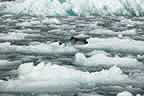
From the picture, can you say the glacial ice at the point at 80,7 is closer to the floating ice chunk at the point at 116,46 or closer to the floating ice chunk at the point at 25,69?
the floating ice chunk at the point at 116,46

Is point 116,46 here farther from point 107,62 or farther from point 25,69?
point 25,69

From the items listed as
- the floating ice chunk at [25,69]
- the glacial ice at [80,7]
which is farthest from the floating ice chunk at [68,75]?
the glacial ice at [80,7]

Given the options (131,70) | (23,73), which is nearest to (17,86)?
(23,73)

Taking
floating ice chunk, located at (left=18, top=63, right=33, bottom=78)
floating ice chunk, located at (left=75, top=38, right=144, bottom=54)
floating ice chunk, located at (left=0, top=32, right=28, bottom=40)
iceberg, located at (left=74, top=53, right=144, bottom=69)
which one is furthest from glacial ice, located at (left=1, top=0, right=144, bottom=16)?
floating ice chunk, located at (left=18, top=63, right=33, bottom=78)

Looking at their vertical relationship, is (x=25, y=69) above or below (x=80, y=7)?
below

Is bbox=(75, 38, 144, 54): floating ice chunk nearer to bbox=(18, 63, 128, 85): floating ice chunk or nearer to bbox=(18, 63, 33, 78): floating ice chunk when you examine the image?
bbox=(18, 63, 128, 85): floating ice chunk

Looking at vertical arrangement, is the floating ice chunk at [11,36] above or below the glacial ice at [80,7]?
below

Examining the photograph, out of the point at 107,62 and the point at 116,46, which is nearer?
the point at 107,62

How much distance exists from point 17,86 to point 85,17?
14.9 meters

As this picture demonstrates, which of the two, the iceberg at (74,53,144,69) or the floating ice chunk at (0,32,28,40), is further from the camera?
the floating ice chunk at (0,32,28,40)

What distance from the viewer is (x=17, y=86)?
464 centimetres

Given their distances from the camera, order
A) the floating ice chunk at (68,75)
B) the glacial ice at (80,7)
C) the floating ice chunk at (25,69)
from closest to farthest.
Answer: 1. the floating ice chunk at (68,75)
2. the floating ice chunk at (25,69)
3. the glacial ice at (80,7)

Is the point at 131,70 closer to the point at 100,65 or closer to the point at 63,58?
the point at 100,65

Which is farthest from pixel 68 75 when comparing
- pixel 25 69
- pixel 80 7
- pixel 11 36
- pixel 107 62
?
pixel 80 7
